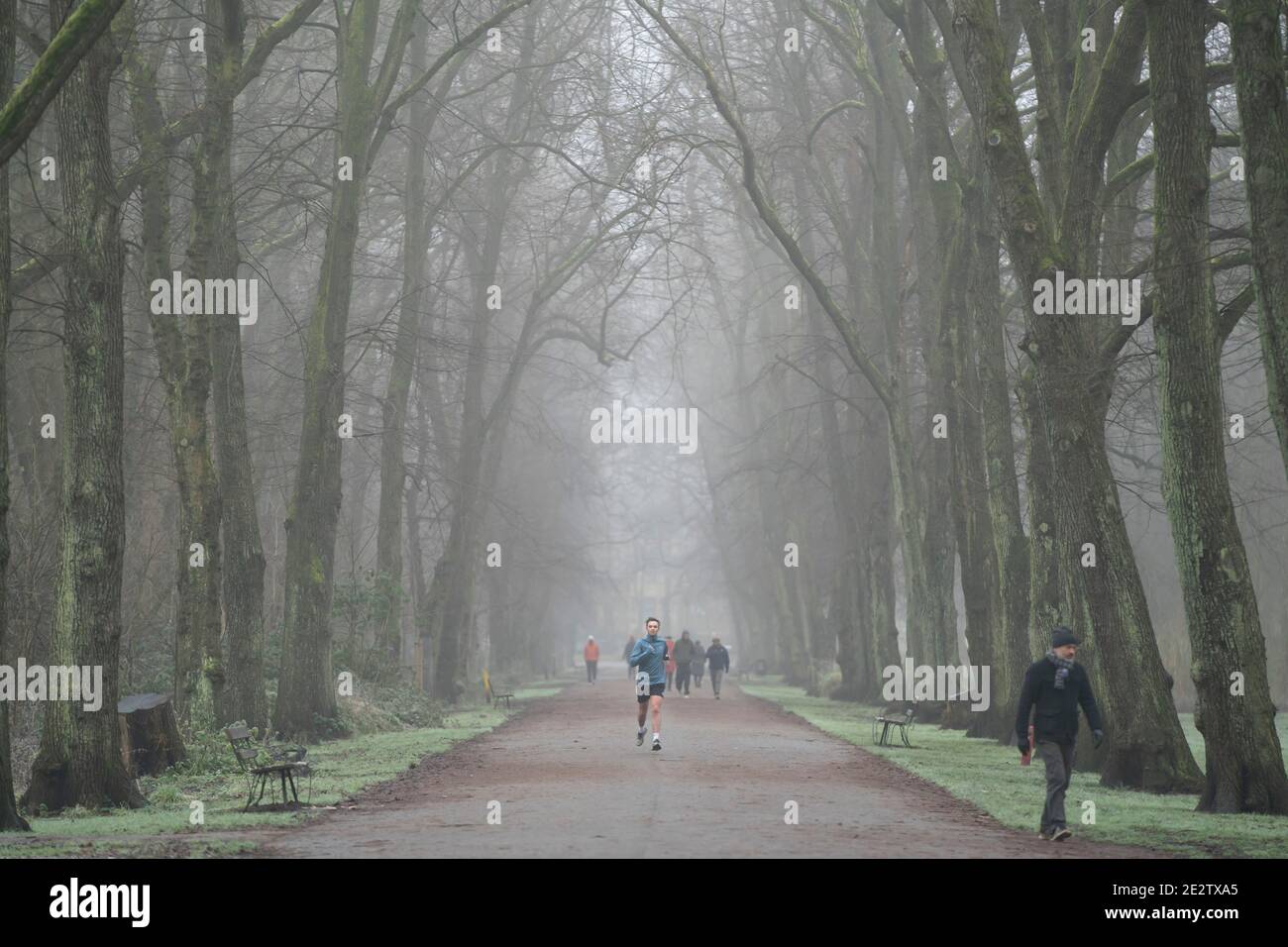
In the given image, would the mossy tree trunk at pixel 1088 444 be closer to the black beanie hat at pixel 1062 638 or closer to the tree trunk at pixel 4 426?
the black beanie hat at pixel 1062 638

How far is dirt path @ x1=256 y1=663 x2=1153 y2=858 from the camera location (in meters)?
12.3

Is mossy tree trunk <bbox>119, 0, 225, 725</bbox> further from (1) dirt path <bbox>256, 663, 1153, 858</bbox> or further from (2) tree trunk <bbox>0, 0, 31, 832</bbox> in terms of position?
(2) tree trunk <bbox>0, 0, 31, 832</bbox>

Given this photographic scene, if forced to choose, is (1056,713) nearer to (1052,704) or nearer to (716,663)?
(1052,704)

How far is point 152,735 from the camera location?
19.0 metres

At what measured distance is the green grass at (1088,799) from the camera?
13.2 meters

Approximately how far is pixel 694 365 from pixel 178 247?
168ft

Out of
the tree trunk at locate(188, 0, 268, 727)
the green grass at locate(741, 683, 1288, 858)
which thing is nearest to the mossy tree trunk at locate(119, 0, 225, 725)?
the tree trunk at locate(188, 0, 268, 727)

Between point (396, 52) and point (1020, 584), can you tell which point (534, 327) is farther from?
point (1020, 584)

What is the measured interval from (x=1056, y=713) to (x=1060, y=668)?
1.34ft

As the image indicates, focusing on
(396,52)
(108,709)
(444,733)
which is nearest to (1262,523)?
(444,733)

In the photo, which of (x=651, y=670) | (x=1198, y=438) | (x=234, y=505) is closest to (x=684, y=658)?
(x=651, y=670)

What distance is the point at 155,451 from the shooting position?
33.7 metres

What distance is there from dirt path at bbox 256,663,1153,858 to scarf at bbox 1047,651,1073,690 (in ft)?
4.46

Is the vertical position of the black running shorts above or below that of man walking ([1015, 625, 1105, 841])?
below
